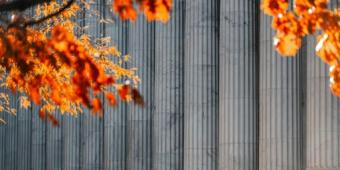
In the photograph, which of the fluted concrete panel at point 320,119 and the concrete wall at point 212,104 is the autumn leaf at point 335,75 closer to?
the fluted concrete panel at point 320,119

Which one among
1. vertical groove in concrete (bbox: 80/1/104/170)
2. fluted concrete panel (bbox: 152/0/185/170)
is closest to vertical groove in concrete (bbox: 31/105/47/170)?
vertical groove in concrete (bbox: 80/1/104/170)

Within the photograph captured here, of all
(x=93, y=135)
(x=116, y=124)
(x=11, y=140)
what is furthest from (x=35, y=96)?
(x=11, y=140)

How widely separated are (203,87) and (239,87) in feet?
8.11

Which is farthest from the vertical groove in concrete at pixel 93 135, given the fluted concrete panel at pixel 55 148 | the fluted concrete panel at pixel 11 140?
the fluted concrete panel at pixel 11 140

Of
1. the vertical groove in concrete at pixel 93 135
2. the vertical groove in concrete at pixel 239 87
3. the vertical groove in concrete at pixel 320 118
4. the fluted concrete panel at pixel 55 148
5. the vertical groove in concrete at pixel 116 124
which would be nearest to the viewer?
the vertical groove in concrete at pixel 320 118

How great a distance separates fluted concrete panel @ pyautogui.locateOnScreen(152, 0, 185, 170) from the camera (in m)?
46.2

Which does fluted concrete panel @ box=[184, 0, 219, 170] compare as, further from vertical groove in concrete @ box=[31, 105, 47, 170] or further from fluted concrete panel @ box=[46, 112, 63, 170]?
vertical groove in concrete @ box=[31, 105, 47, 170]

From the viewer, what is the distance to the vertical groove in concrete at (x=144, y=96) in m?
49.1

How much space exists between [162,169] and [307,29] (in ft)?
89.2

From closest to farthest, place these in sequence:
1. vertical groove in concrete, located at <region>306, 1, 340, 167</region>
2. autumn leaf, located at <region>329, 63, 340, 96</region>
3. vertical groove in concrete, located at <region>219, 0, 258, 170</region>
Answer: autumn leaf, located at <region>329, 63, 340, 96</region>
vertical groove in concrete, located at <region>306, 1, 340, 167</region>
vertical groove in concrete, located at <region>219, 0, 258, 170</region>

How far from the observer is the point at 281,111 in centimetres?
3984

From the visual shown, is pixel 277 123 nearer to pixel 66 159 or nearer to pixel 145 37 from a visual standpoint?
pixel 145 37

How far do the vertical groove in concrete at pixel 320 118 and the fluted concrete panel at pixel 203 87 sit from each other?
609 cm

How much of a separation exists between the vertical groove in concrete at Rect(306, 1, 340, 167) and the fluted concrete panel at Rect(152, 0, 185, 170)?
8.65m
